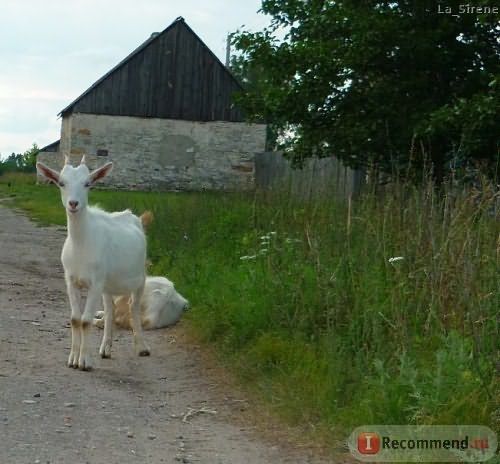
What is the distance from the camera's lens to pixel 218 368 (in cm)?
793

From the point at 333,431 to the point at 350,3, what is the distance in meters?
9.95

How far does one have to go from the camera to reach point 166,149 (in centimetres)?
3806

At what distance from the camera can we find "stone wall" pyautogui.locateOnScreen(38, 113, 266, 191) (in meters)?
37.7

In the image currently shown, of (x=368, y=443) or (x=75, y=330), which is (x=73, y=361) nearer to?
(x=75, y=330)

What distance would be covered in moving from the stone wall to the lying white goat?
27.3 meters

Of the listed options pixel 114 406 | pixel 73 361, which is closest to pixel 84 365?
pixel 73 361

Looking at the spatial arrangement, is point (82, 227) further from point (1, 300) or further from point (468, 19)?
point (468, 19)

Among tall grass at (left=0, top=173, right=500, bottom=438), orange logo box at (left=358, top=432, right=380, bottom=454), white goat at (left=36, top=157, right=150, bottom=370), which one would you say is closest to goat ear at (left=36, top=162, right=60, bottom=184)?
white goat at (left=36, top=157, right=150, bottom=370)

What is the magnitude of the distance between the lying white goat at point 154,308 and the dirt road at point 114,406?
15 cm

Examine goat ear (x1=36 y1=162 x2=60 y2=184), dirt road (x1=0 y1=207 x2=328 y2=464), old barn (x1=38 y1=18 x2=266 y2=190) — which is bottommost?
dirt road (x1=0 y1=207 x2=328 y2=464)

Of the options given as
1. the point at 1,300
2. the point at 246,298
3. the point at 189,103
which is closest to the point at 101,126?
the point at 189,103

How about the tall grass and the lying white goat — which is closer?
the tall grass

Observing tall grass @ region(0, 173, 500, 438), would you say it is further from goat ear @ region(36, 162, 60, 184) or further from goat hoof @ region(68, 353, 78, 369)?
goat ear @ region(36, 162, 60, 184)

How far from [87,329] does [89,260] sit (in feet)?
1.91
